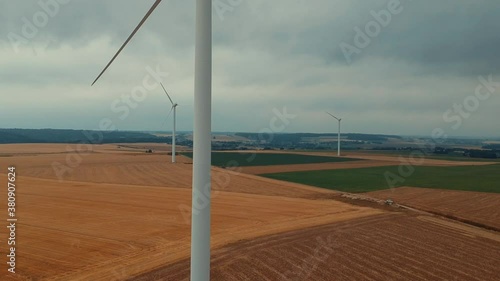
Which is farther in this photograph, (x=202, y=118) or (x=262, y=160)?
(x=262, y=160)

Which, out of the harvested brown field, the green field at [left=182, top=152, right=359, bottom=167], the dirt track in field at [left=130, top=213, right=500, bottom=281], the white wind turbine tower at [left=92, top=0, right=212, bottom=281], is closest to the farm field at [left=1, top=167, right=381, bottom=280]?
the harvested brown field

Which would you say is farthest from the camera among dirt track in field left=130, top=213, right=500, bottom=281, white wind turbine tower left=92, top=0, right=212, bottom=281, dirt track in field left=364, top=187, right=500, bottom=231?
dirt track in field left=364, top=187, right=500, bottom=231

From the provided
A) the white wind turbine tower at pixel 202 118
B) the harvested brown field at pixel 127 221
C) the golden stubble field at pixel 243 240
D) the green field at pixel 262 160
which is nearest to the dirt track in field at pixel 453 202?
the golden stubble field at pixel 243 240

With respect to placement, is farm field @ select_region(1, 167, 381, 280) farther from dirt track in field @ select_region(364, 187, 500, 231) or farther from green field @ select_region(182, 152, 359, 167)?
green field @ select_region(182, 152, 359, 167)

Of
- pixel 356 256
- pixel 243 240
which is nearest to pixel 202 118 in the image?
pixel 356 256

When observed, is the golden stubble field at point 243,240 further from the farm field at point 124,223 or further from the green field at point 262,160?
the green field at point 262,160

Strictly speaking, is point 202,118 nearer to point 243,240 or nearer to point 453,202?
point 243,240

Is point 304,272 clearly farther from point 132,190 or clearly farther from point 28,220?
point 132,190
